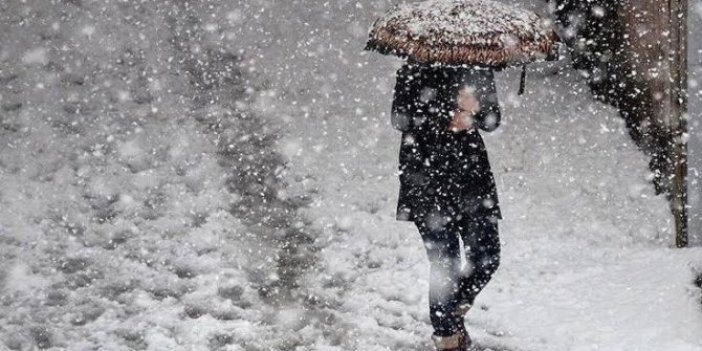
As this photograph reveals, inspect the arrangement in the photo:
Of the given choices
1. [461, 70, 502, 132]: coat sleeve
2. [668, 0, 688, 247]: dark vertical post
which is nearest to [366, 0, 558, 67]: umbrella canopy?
[461, 70, 502, 132]: coat sleeve

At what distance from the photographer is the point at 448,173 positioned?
4.31m

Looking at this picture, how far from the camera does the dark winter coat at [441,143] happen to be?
4.28 metres

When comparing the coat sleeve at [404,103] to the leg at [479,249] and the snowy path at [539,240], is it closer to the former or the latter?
the leg at [479,249]

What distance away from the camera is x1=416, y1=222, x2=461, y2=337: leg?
14.6 ft

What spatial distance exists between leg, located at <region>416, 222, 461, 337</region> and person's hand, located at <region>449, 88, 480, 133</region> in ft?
1.84

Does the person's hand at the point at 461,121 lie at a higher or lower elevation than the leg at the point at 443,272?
higher

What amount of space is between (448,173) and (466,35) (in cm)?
73

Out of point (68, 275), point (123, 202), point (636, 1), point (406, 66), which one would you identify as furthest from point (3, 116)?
point (636, 1)

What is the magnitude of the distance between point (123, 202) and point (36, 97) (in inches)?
99.6

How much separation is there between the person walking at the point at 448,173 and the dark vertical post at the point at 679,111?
2.19m

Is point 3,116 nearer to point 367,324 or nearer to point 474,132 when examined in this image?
point 367,324

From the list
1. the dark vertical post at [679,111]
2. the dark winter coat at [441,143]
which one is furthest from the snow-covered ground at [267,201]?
the dark winter coat at [441,143]

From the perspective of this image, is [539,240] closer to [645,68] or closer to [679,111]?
[679,111]

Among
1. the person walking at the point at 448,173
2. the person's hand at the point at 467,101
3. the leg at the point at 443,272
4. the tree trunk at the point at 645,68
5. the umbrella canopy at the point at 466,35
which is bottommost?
the leg at the point at 443,272
